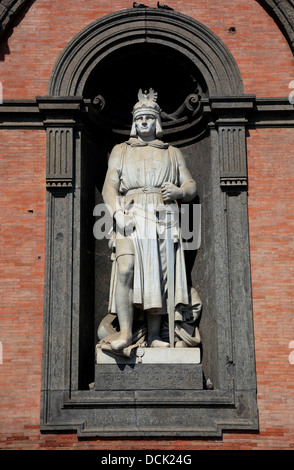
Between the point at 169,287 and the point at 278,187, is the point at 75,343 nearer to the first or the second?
the point at 169,287

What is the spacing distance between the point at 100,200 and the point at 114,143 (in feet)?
3.63

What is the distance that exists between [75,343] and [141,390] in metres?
1.14

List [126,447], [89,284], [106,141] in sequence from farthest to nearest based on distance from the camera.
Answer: [106,141], [89,284], [126,447]

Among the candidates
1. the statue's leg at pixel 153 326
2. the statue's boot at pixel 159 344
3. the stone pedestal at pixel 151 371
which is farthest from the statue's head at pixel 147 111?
the stone pedestal at pixel 151 371

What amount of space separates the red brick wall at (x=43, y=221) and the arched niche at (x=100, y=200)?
190 millimetres

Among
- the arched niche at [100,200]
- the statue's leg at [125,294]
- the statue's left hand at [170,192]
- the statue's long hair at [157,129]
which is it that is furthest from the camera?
the statue's long hair at [157,129]

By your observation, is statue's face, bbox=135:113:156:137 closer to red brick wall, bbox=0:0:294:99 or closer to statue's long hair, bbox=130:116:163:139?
statue's long hair, bbox=130:116:163:139

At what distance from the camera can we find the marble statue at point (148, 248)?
1105 cm

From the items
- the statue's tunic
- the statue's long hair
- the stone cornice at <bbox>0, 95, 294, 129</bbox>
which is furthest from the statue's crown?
the stone cornice at <bbox>0, 95, 294, 129</bbox>

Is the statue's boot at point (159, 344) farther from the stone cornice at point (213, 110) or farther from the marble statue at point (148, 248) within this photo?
the stone cornice at point (213, 110)

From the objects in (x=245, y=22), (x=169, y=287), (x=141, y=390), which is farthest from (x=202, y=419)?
(x=245, y=22)

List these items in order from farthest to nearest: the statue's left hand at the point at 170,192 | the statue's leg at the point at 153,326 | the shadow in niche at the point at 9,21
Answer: the shadow in niche at the point at 9,21 < the statue's left hand at the point at 170,192 < the statue's leg at the point at 153,326

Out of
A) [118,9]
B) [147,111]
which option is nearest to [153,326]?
[147,111]

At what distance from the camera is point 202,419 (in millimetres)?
10500
